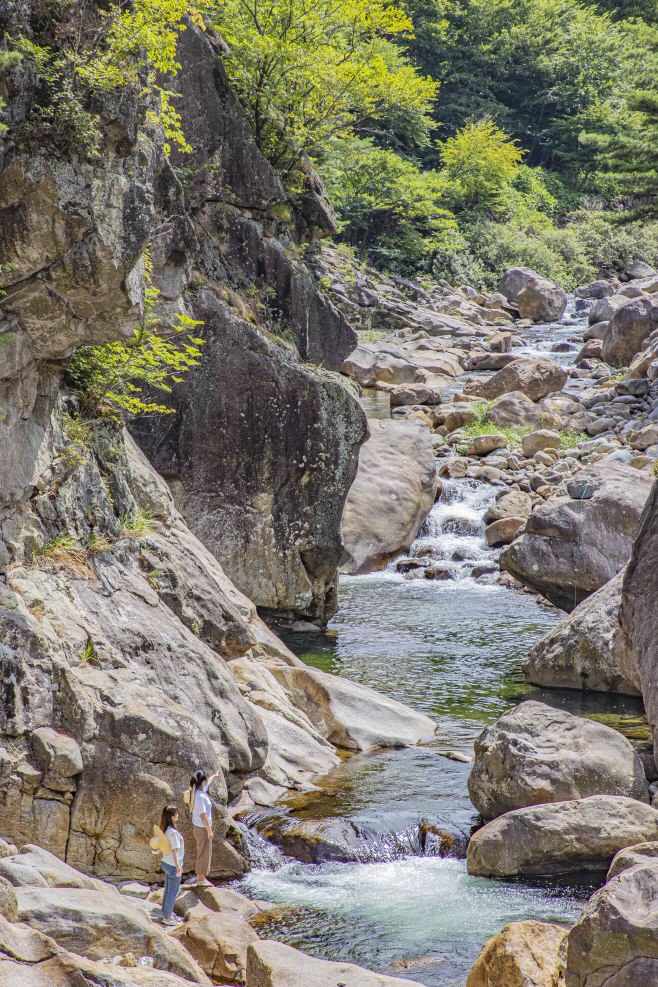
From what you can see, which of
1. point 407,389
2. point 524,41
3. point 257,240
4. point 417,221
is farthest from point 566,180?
point 257,240

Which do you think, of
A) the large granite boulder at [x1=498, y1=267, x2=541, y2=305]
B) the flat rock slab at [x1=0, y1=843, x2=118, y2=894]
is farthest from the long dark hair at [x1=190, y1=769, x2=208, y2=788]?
the large granite boulder at [x1=498, y1=267, x2=541, y2=305]

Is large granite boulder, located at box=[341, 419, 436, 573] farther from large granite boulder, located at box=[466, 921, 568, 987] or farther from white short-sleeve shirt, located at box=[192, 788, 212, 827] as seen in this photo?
large granite boulder, located at box=[466, 921, 568, 987]

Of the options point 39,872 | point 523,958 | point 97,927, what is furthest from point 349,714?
point 97,927

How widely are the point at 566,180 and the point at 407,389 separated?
35.1 metres

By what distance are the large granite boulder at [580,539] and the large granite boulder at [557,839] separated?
7923 mm

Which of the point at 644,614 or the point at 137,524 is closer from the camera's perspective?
the point at 644,614

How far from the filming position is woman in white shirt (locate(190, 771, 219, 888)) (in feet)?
24.1

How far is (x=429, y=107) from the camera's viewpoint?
37.4 metres

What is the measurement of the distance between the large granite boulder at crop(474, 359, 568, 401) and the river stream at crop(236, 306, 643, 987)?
42.4ft

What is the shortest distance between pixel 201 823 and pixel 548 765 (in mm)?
3802

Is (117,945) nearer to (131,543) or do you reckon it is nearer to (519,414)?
(131,543)

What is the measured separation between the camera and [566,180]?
5734 cm

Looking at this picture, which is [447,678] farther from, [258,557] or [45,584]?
[45,584]

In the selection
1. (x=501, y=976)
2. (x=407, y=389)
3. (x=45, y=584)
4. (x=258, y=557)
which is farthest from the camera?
(x=407, y=389)
